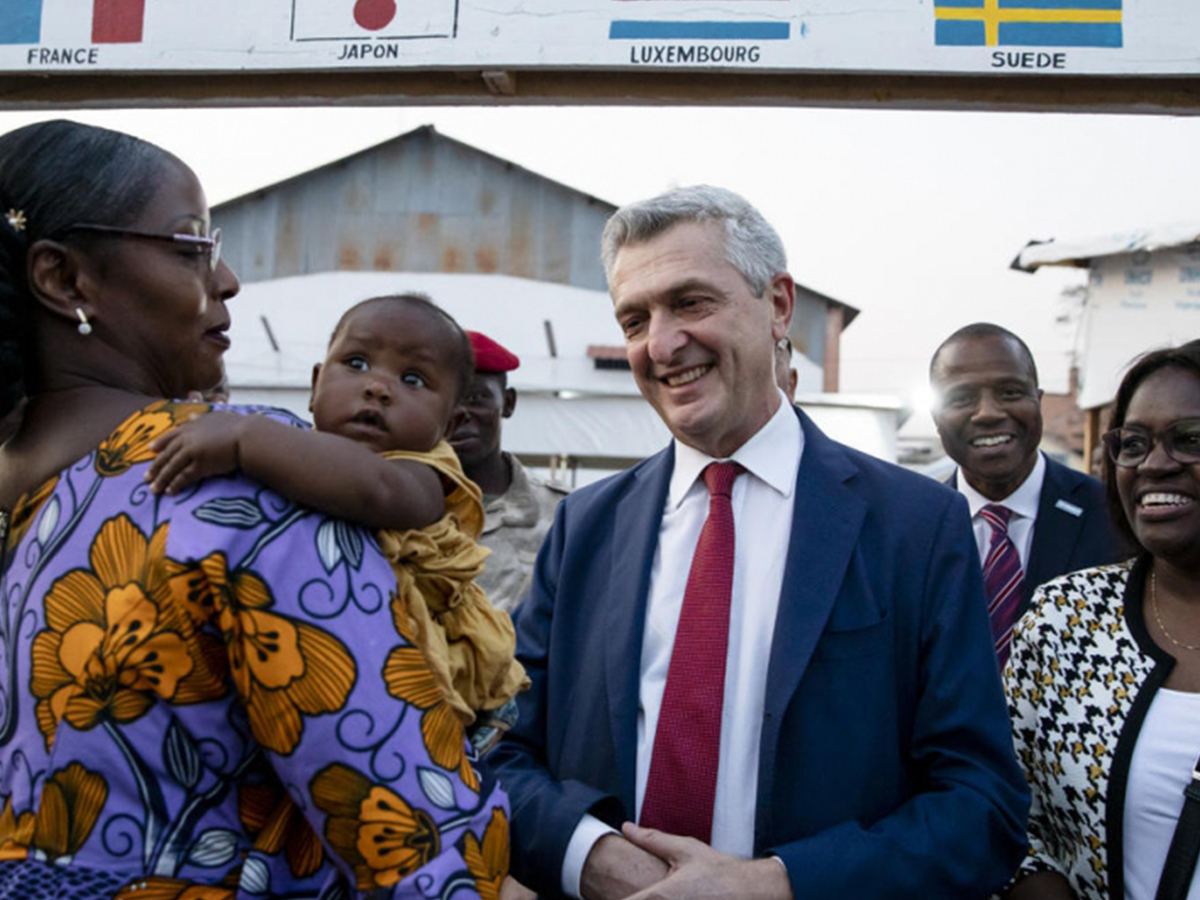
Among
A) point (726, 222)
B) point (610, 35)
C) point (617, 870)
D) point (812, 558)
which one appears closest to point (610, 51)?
point (610, 35)

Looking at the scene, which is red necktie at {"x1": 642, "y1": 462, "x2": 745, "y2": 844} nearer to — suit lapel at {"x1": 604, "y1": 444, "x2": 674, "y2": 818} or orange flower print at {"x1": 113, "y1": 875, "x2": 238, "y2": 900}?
suit lapel at {"x1": 604, "y1": 444, "x2": 674, "y2": 818}

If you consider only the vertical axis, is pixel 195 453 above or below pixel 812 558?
Result: above

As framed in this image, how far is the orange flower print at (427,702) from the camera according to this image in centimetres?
136

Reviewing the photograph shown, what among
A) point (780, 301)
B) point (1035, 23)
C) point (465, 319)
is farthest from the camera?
point (465, 319)

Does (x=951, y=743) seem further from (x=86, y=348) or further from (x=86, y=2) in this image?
(x=86, y=2)

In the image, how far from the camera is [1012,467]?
4.22 meters

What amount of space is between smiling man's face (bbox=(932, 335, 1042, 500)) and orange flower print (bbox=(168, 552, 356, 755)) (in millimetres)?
3485

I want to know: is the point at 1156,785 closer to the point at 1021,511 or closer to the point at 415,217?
the point at 1021,511

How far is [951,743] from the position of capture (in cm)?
214

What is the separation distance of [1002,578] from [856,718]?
1.99 metres

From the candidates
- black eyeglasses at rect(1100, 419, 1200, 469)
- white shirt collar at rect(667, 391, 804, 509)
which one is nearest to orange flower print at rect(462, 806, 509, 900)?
white shirt collar at rect(667, 391, 804, 509)

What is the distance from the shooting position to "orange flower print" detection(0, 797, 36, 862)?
1.31 meters

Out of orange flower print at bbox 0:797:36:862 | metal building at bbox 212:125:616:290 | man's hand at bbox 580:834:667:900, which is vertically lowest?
man's hand at bbox 580:834:667:900

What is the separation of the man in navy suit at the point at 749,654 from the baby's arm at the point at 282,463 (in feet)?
3.26
